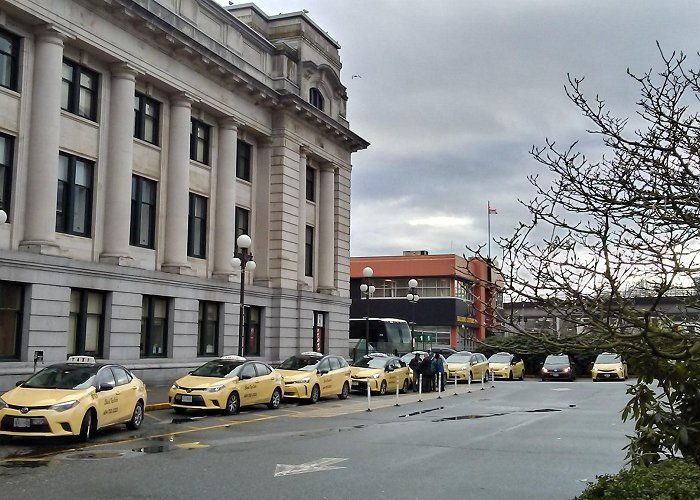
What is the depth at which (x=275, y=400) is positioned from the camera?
22.8 meters

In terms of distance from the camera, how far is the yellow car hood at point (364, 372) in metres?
29.5

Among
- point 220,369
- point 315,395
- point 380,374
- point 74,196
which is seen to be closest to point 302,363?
point 315,395

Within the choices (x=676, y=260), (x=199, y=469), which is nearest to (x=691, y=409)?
(x=676, y=260)

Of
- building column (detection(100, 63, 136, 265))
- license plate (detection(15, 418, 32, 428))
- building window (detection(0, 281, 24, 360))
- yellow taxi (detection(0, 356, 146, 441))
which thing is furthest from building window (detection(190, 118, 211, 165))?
license plate (detection(15, 418, 32, 428))

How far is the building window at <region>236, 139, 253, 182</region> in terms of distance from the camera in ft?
123

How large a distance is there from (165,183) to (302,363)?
9.95 meters

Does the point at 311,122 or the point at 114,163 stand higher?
the point at 311,122

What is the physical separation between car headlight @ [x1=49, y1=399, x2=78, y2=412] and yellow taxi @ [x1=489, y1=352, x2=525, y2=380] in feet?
99.2

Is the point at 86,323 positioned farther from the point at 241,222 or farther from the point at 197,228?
the point at 241,222

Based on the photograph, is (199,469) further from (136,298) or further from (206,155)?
(206,155)

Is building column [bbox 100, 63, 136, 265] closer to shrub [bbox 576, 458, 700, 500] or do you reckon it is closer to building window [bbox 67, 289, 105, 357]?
building window [bbox 67, 289, 105, 357]

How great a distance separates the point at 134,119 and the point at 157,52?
278 centimetres

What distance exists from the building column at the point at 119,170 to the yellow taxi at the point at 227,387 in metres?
7.91

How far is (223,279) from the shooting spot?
34.3 meters
